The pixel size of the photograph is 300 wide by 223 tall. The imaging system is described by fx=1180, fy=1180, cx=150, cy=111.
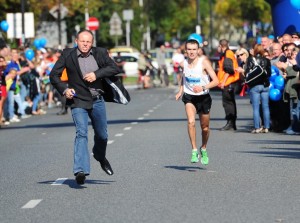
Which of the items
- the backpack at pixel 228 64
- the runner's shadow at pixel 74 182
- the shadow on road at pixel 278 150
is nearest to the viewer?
the runner's shadow at pixel 74 182

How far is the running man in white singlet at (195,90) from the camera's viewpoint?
1462 centimetres

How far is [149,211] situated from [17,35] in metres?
31.7

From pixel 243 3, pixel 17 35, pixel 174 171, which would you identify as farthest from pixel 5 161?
pixel 243 3

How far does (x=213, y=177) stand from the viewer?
13.5 metres

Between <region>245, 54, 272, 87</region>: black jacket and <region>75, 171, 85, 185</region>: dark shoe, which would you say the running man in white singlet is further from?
<region>245, 54, 272, 87</region>: black jacket

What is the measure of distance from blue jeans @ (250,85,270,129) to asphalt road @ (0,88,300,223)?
45 cm

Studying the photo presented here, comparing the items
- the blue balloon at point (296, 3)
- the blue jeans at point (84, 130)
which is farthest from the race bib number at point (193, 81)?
the blue balloon at point (296, 3)

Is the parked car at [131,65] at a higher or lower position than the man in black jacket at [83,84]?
lower

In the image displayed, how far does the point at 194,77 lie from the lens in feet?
48.2

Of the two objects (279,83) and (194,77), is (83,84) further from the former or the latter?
(279,83)

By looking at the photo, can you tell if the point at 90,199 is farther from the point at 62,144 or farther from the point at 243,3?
the point at 243,3

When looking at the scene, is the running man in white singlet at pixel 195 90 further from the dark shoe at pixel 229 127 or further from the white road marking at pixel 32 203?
the dark shoe at pixel 229 127

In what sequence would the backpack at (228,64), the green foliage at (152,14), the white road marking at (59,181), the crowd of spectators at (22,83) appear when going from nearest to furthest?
the white road marking at (59,181) < the backpack at (228,64) < the crowd of spectators at (22,83) < the green foliage at (152,14)

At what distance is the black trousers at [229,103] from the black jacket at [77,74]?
1023 centimetres
